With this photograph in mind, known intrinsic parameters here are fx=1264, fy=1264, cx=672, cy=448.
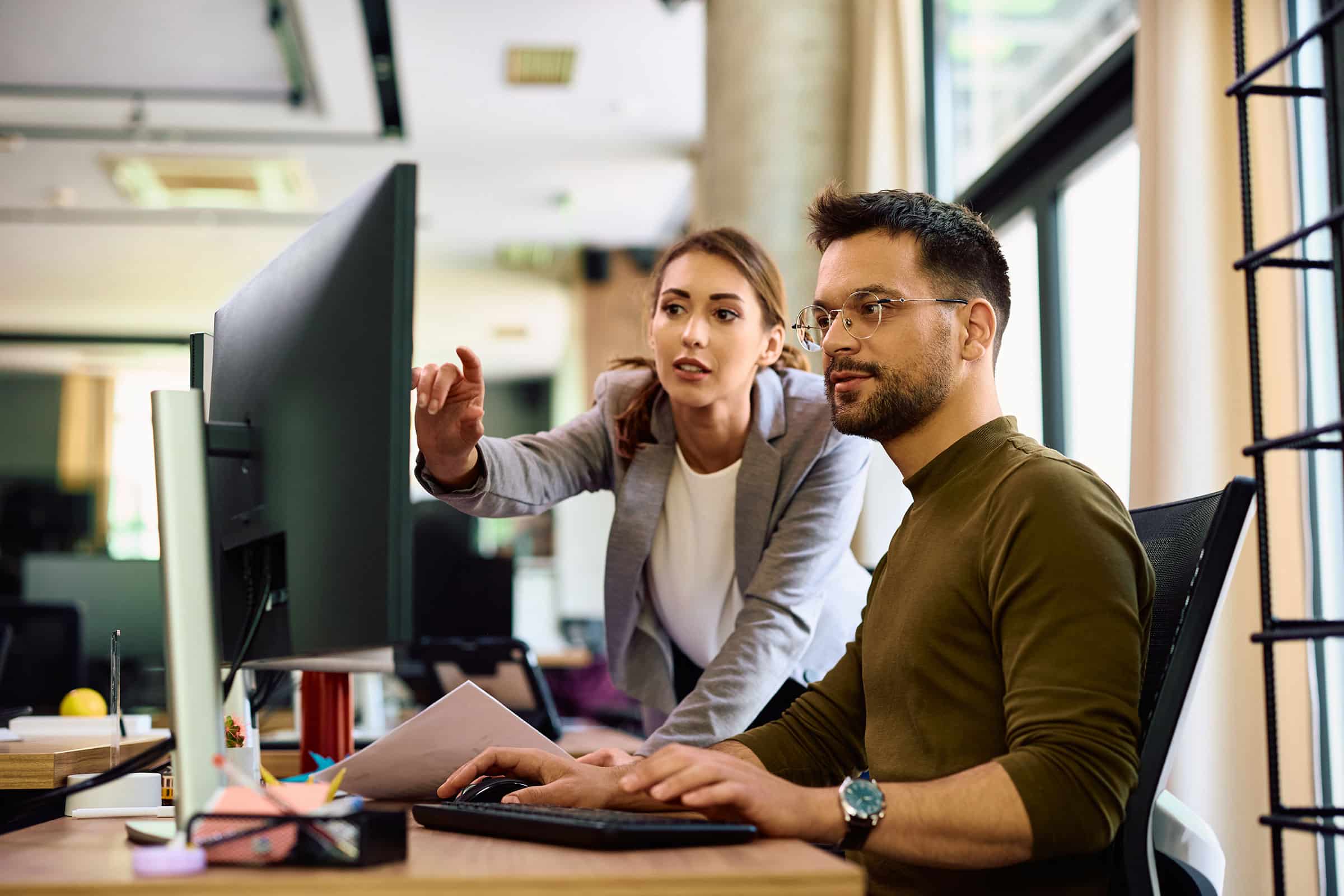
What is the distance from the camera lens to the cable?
3.13ft

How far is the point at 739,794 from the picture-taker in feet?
3.12

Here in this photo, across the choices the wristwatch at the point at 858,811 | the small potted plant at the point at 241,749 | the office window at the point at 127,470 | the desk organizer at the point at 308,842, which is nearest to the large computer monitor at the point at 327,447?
the desk organizer at the point at 308,842

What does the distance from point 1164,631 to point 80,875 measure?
93cm

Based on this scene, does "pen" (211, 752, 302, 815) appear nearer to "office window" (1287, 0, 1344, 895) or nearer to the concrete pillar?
"office window" (1287, 0, 1344, 895)

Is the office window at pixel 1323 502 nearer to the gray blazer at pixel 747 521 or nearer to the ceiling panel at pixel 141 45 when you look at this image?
the gray blazer at pixel 747 521

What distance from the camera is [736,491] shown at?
2.03 m

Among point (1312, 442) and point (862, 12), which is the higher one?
point (862, 12)

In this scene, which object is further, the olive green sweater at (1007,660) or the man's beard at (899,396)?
the man's beard at (899,396)

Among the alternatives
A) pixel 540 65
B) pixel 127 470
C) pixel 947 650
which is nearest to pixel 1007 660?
pixel 947 650

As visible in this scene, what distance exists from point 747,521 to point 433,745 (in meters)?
0.80

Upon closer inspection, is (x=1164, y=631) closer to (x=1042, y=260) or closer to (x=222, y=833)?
(x=222, y=833)

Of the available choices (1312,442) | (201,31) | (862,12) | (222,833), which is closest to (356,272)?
(222,833)

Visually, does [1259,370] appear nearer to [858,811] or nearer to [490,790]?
[858,811]

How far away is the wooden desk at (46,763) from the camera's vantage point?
1.34 m
